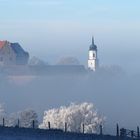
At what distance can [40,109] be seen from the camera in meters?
170

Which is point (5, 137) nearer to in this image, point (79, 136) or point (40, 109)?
point (79, 136)

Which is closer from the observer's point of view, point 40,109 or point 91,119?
point 91,119

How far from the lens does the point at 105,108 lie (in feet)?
579

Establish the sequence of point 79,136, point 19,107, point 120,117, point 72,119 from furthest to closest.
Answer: point 19,107 → point 120,117 → point 72,119 → point 79,136

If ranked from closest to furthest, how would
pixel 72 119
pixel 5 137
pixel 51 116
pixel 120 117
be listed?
pixel 5 137
pixel 72 119
pixel 51 116
pixel 120 117

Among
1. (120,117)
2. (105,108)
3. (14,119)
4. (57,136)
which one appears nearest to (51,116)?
(14,119)

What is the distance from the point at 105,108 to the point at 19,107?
1820cm

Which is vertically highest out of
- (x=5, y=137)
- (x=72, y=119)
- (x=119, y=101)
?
(x=119, y=101)

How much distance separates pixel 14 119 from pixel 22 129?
5811 cm

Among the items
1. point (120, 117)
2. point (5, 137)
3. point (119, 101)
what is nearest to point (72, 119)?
point (120, 117)

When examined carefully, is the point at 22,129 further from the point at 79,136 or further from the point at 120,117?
the point at 120,117

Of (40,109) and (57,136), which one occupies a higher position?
(40,109)

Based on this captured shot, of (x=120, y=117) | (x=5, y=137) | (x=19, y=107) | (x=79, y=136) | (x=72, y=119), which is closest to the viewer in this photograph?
(x=5, y=137)

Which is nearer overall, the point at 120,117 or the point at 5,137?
the point at 5,137
